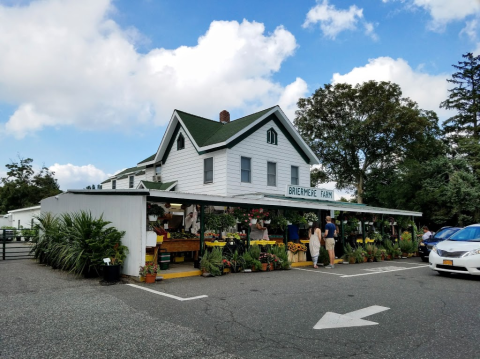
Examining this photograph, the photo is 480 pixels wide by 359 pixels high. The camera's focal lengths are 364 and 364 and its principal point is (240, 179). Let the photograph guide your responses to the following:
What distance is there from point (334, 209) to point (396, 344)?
11.0 metres

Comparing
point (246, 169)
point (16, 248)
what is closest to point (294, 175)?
point (246, 169)

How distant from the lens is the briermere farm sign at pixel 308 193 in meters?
18.2

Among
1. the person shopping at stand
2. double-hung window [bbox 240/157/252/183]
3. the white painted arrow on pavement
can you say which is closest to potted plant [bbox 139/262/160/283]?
the white painted arrow on pavement

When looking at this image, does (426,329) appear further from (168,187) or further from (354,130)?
(354,130)

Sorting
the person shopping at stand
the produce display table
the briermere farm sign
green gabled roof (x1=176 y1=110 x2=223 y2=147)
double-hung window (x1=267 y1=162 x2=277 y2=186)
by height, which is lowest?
the produce display table

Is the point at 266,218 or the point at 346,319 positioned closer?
the point at 346,319

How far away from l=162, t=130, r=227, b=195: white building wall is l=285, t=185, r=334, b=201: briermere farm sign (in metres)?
3.29

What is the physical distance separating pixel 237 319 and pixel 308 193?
1330 cm

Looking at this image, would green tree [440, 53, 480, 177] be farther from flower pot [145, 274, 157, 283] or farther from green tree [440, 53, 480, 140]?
flower pot [145, 274, 157, 283]

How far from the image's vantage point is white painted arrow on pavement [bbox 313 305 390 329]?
586 centimetres

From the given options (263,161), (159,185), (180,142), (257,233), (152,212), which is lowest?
(257,233)

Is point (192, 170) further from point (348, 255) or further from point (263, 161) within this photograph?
point (348, 255)

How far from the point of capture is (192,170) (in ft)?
66.1

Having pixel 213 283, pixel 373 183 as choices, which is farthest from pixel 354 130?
pixel 213 283
